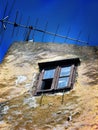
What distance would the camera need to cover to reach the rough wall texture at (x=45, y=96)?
9414 mm

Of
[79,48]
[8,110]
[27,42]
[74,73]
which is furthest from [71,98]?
[27,42]

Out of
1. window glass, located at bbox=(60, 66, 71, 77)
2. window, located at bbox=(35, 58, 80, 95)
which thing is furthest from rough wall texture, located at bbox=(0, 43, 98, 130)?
window glass, located at bbox=(60, 66, 71, 77)

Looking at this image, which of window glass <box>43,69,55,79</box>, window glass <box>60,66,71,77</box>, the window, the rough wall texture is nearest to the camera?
the rough wall texture

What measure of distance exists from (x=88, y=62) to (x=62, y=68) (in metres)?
0.96

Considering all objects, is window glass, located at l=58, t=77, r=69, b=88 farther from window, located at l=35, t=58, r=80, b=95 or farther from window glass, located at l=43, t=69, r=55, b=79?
window glass, located at l=43, t=69, r=55, b=79

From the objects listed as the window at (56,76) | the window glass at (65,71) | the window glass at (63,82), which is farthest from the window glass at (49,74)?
the window glass at (63,82)

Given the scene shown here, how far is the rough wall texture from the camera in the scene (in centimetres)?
941

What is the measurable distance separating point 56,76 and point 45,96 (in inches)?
42.4

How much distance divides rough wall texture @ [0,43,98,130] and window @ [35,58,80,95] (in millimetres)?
232

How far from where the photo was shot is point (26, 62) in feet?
40.7

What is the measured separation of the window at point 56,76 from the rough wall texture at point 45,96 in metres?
0.23

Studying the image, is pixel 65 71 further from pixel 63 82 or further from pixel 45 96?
pixel 45 96

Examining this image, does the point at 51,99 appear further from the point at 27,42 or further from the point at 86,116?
the point at 27,42

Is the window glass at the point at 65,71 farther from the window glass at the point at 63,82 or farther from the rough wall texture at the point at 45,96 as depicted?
the rough wall texture at the point at 45,96
